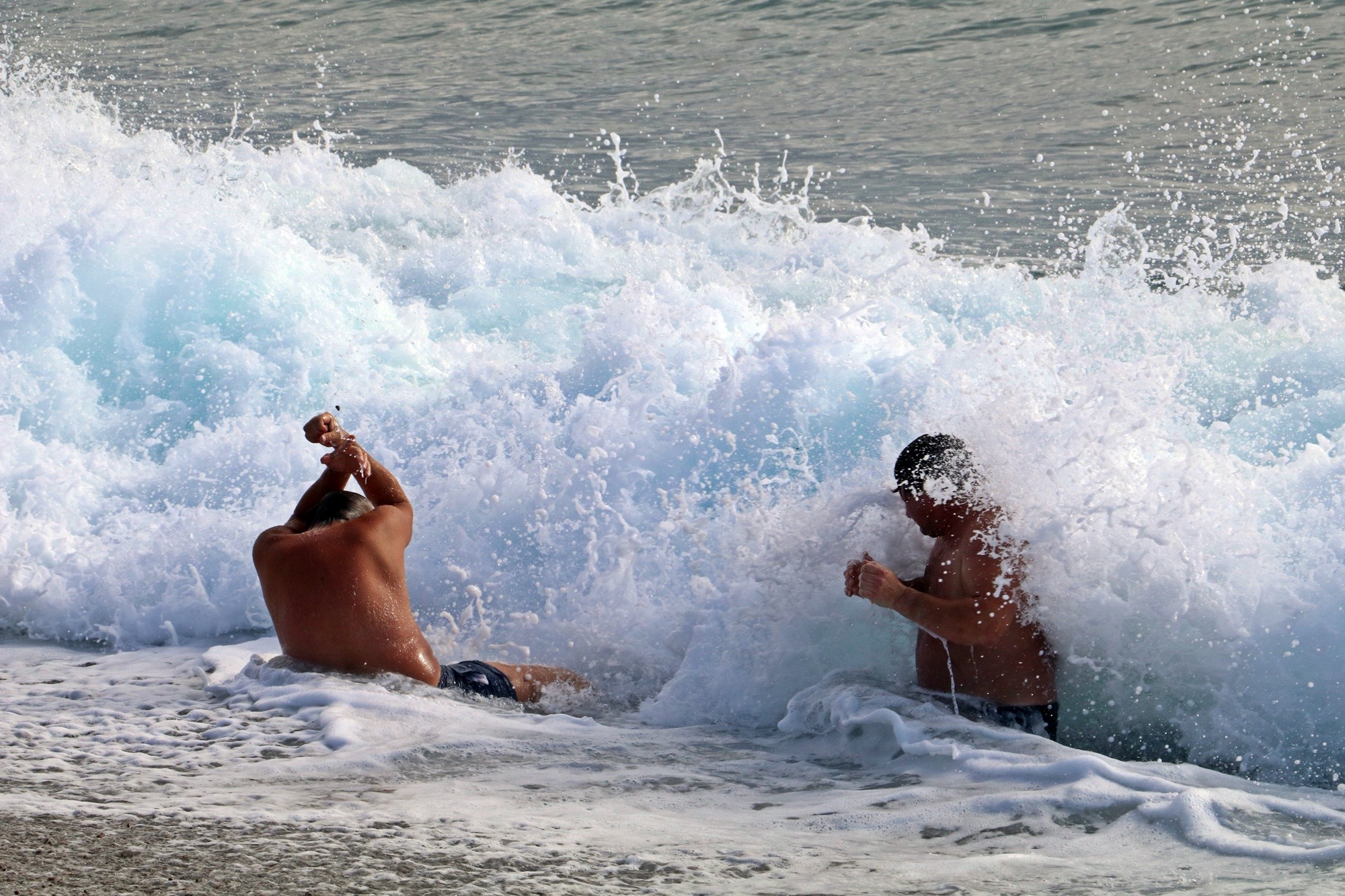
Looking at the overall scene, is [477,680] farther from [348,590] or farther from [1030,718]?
[1030,718]

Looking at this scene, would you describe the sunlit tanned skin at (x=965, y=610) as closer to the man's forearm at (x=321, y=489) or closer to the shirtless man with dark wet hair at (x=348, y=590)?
the shirtless man with dark wet hair at (x=348, y=590)

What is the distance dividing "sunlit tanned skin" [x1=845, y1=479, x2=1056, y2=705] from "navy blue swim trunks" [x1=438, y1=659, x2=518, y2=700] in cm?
145

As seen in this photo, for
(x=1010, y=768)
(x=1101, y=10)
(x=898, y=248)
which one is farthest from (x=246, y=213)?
(x=1101, y=10)

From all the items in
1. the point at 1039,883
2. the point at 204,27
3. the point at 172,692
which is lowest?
the point at 1039,883

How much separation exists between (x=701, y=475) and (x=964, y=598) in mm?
2654

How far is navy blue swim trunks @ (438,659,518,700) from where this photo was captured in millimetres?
5285

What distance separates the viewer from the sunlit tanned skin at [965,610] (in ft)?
15.3

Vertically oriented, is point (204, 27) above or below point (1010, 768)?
above

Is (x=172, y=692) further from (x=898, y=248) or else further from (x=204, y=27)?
(x=204, y=27)

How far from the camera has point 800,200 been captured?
493 inches

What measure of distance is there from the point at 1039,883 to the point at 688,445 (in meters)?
4.12

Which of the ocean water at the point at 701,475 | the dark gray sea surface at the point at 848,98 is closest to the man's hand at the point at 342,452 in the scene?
the ocean water at the point at 701,475

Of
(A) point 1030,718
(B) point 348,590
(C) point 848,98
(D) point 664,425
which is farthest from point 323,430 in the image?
(C) point 848,98

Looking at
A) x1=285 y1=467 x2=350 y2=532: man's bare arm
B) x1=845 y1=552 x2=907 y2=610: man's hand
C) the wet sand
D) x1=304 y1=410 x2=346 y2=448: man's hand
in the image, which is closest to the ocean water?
the wet sand
